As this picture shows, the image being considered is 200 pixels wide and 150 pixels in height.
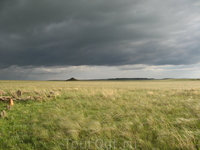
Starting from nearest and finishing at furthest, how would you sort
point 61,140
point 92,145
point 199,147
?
point 199,147, point 92,145, point 61,140

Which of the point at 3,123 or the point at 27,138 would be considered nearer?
the point at 27,138

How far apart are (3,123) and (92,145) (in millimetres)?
5411

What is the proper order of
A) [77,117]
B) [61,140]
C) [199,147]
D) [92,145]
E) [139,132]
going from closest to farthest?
[199,147], [92,145], [61,140], [139,132], [77,117]

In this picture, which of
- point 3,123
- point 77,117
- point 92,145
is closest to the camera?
point 92,145

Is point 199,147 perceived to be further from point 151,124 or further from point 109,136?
point 109,136

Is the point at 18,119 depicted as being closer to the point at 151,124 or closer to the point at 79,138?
the point at 79,138

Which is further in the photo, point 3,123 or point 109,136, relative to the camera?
point 3,123

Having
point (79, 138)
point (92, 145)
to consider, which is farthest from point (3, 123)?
point (92, 145)

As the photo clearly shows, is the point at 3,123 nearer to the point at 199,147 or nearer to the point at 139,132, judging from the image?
the point at 139,132

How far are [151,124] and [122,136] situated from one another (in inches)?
75.4

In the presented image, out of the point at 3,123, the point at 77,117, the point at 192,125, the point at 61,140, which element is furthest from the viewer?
the point at 77,117

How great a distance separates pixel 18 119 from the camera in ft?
27.7

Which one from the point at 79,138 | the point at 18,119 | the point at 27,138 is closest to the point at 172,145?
the point at 79,138

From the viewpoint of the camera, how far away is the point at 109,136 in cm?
584
